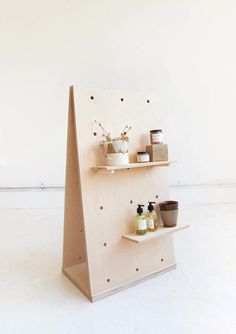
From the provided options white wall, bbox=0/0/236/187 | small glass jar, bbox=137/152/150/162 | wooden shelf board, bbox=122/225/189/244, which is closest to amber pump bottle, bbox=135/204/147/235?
wooden shelf board, bbox=122/225/189/244

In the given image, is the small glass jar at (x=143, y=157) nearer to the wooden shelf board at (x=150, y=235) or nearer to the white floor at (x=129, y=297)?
the wooden shelf board at (x=150, y=235)

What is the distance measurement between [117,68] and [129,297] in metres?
2.36

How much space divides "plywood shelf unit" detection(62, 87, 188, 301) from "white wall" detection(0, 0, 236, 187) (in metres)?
1.46

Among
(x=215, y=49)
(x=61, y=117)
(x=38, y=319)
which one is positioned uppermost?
(x=215, y=49)

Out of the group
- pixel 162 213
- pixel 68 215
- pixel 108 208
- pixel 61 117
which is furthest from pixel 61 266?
pixel 61 117

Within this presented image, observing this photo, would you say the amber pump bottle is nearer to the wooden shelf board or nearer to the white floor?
the wooden shelf board

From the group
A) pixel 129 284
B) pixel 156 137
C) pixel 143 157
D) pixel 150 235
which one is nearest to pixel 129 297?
pixel 129 284

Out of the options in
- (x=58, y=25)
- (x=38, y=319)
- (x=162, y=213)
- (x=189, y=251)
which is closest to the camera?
(x=38, y=319)

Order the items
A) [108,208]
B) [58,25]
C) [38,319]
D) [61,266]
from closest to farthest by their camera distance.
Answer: [38,319], [108,208], [61,266], [58,25]

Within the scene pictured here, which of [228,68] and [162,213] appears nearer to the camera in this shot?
[162,213]

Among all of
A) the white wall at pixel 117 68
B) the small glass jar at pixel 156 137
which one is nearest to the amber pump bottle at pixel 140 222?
the small glass jar at pixel 156 137

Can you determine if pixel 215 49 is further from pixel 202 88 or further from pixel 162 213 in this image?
pixel 162 213

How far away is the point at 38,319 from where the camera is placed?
3.88 feet

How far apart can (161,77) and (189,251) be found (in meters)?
1.93
